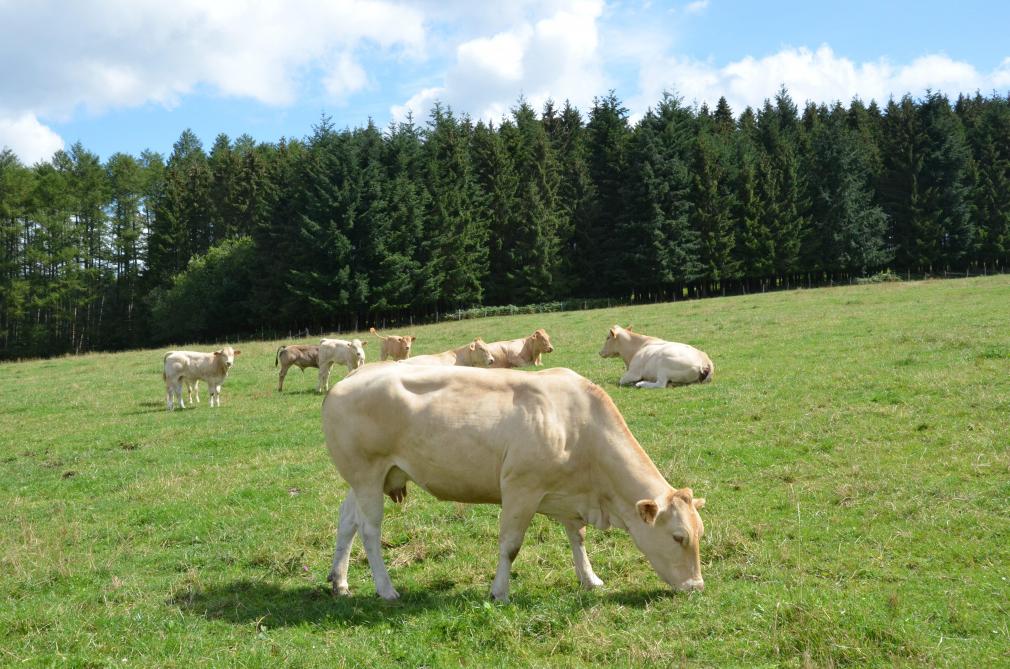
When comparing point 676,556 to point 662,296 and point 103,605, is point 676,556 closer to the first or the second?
point 103,605

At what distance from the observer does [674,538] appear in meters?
6.78

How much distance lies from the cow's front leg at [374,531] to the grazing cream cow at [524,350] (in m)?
15.9

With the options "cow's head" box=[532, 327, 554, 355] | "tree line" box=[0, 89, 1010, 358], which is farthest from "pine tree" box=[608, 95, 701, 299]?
"cow's head" box=[532, 327, 554, 355]

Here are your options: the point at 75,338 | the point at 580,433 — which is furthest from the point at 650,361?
the point at 75,338

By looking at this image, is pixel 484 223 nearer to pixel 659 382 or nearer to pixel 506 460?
pixel 659 382

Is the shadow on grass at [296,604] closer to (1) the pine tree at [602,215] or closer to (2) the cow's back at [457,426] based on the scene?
(2) the cow's back at [457,426]

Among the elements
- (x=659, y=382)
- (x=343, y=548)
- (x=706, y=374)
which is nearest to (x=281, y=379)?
(x=659, y=382)

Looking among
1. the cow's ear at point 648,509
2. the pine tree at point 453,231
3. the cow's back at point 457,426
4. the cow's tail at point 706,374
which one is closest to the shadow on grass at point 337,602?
the cow's ear at point 648,509

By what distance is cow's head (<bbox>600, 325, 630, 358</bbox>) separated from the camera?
66.9ft

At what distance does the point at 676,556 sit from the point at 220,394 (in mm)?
19772

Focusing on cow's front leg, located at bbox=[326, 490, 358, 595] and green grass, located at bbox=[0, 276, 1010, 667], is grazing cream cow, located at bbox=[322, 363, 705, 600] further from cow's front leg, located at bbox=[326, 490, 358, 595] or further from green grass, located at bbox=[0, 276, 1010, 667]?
green grass, located at bbox=[0, 276, 1010, 667]

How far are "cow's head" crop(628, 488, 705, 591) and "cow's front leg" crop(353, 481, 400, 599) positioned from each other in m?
2.37

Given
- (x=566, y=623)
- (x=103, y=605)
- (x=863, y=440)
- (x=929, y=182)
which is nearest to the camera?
(x=566, y=623)

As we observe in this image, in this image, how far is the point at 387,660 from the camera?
5.93m
